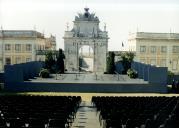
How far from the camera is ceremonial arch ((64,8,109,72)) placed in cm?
7419

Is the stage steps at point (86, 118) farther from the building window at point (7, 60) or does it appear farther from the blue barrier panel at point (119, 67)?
the building window at point (7, 60)

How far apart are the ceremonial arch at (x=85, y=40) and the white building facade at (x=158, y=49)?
11971 mm

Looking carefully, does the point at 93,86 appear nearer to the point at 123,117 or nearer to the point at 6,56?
the point at 123,117

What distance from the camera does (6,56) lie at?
84375mm

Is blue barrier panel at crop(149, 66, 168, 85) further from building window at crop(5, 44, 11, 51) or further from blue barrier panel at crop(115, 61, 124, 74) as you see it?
building window at crop(5, 44, 11, 51)

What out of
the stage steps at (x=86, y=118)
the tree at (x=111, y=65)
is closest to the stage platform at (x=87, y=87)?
the stage steps at (x=86, y=118)

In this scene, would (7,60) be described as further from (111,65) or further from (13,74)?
(13,74)

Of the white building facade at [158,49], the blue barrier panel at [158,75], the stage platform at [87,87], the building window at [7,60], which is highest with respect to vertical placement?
the white building facade at [158,49]

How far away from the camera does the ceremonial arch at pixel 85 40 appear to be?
74188 millimetres

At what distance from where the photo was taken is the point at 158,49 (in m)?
85.2

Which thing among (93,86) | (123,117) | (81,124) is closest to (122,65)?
(93,86)

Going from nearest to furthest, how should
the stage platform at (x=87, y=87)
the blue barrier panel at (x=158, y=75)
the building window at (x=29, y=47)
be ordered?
the stage platform at (x=87, y=87)
the blue barrier panel at (x=158, y=75)
the building window at (x=29, y=47)

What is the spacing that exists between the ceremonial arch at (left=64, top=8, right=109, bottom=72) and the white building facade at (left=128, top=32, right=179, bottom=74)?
1197 cm

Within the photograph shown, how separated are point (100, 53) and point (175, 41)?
19.2 meters
